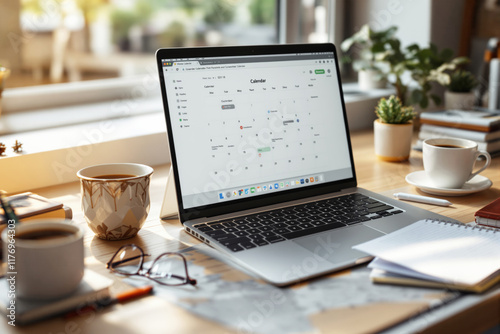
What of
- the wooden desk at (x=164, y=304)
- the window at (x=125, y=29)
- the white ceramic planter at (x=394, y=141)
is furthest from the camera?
the window at (x=125, y=29)

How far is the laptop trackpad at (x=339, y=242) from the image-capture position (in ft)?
2.75

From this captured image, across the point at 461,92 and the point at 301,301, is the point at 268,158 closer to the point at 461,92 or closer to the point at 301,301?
the point at 301,301

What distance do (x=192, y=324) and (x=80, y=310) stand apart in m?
0.15

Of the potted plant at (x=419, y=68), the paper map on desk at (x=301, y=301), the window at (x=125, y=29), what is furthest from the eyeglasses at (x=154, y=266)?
the potted plant at (x=419, y=68)

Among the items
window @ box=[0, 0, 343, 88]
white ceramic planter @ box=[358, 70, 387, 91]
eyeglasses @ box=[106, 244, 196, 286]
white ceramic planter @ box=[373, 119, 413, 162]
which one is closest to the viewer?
eyeglasses @ box=[106, 244, 196, 286]

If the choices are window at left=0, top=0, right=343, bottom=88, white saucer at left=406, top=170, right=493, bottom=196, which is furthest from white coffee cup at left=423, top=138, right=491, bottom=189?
window at left=0, top=0, right=343, bottom=88

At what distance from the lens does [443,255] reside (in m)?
0.80

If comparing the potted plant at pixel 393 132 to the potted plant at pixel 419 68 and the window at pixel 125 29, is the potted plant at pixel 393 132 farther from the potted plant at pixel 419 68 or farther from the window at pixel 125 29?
the window at pixel 125 29

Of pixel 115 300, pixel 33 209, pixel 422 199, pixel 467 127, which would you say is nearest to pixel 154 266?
pixel 115 300

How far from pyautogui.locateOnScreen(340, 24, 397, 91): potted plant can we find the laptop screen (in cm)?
71

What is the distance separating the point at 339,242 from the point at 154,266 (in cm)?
30

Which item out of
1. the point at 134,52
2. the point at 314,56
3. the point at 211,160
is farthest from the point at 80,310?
the point at 134,52

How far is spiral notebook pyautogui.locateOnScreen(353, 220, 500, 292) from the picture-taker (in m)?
0.74

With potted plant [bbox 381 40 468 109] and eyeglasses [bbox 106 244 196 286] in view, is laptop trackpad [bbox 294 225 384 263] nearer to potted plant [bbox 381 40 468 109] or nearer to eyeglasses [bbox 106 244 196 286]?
eyeglasses [bbox 106 244 196 286]
